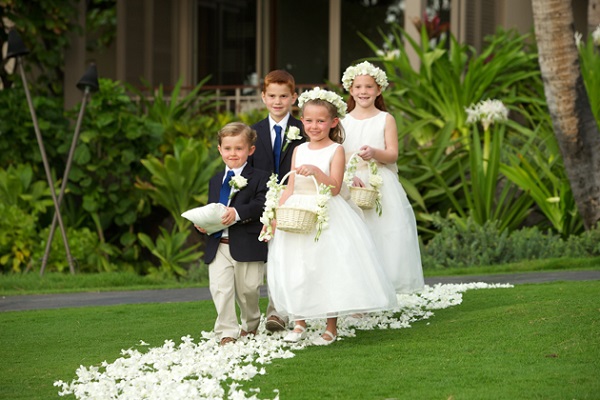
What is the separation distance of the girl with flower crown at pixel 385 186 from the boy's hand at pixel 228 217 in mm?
1167

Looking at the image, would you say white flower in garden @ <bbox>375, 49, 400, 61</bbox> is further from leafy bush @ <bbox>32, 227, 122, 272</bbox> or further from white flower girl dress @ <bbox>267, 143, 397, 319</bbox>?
white flower girl dress @ <bbox>267, 143, 397, 319</bbox>

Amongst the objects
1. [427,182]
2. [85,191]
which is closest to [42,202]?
[85,191]

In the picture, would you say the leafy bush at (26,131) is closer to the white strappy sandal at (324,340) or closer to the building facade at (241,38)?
the building facade at (241,38)

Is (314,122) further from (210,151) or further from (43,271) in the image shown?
(210,151)

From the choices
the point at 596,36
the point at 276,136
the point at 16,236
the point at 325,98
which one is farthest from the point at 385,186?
the point at 596,36

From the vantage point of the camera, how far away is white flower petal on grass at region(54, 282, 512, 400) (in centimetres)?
496

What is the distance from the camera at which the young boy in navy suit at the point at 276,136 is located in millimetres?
6508

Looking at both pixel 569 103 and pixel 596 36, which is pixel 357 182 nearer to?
pixel 569 103

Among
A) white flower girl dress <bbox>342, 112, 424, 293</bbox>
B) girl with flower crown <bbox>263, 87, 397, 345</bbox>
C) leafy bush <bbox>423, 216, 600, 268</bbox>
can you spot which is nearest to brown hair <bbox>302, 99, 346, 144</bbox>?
girl with flower crown <bbox>263, 87, 397, 345</bbox>

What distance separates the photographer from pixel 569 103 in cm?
1064

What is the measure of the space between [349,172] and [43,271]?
571cm

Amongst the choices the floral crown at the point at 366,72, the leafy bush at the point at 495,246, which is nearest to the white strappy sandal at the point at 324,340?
the floral crown at the point at 366,72

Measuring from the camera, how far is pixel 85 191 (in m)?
12.7

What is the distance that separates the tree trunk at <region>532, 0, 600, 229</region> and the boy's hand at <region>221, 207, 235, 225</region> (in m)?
5.56
